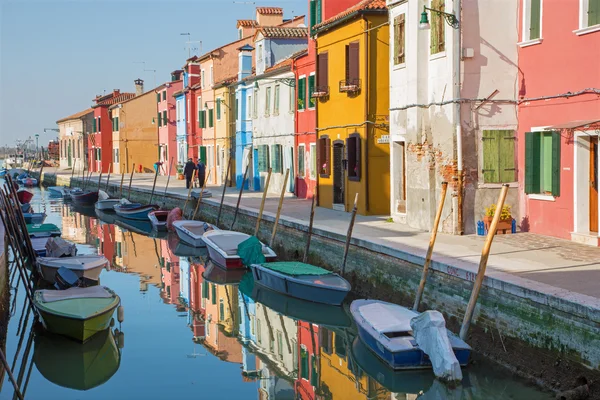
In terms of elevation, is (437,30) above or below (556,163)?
above

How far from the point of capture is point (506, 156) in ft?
58.5

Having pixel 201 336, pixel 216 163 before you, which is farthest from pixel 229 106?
pixel 201 336

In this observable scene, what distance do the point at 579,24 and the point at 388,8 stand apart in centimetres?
702

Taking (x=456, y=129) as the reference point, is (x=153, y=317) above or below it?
below

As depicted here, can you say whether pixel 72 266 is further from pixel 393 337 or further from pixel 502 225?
pixel 502 225

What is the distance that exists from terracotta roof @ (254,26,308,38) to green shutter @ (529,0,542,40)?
66.6ft

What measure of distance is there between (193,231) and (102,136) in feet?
148

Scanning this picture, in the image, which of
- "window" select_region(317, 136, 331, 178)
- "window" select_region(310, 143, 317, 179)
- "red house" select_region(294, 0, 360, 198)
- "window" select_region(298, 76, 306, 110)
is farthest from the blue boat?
"window" select_region(298, 76, 306, 110)

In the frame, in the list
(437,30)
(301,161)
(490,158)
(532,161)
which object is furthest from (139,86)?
(532,161)

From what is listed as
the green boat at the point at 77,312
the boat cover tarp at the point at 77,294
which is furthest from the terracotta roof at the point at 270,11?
the green boat at the point at 77,312

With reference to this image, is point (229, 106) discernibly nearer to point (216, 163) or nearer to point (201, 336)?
point (216, 163)

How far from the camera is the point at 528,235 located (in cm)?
1708

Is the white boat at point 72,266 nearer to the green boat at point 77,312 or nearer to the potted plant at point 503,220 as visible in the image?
the green boat at point 77,312

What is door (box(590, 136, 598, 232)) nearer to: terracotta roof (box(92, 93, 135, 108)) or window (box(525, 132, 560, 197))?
window (box(525, 132, 560, 197))
